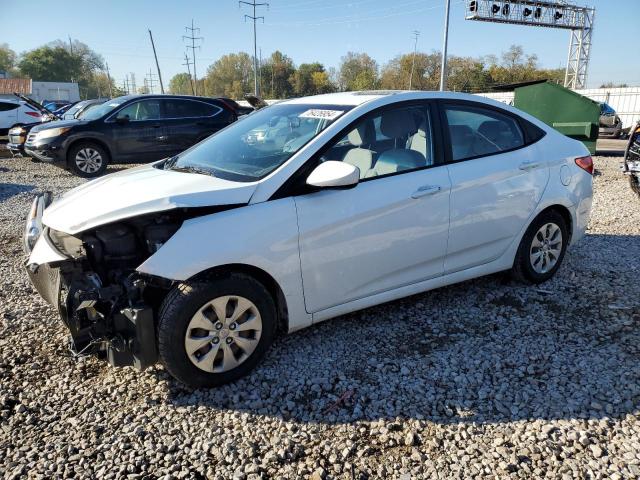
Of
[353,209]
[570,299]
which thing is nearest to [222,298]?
[353,209]

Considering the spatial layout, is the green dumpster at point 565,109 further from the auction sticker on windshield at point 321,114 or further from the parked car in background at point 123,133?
the auction sticker on windshield at point 321,114

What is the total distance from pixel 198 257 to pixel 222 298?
282 mm

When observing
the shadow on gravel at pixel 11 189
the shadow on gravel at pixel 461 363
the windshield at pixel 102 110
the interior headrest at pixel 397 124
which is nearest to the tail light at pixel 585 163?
the shadow on gravel at pixel 461 363

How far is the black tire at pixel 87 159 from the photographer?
10547mm

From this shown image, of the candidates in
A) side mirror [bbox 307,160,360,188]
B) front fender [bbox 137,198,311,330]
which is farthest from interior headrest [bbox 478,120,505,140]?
front fender [bbox 137,198,311,330]

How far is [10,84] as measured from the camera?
6181cm

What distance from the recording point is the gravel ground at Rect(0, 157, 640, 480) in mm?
2430

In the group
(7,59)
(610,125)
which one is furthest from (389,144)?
(7,59)

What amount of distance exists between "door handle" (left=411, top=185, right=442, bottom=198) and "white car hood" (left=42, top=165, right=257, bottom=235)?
3.72 ft

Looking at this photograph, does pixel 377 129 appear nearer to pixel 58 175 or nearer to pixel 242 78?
pixel 58 175

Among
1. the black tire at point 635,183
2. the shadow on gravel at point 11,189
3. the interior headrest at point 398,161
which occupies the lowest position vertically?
the shadow on gravel at point 11,189

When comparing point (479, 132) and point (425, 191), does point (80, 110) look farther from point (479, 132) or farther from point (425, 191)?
point (425, 191)

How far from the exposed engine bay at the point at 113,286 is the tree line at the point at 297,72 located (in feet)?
207

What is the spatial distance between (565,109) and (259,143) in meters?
11.3
